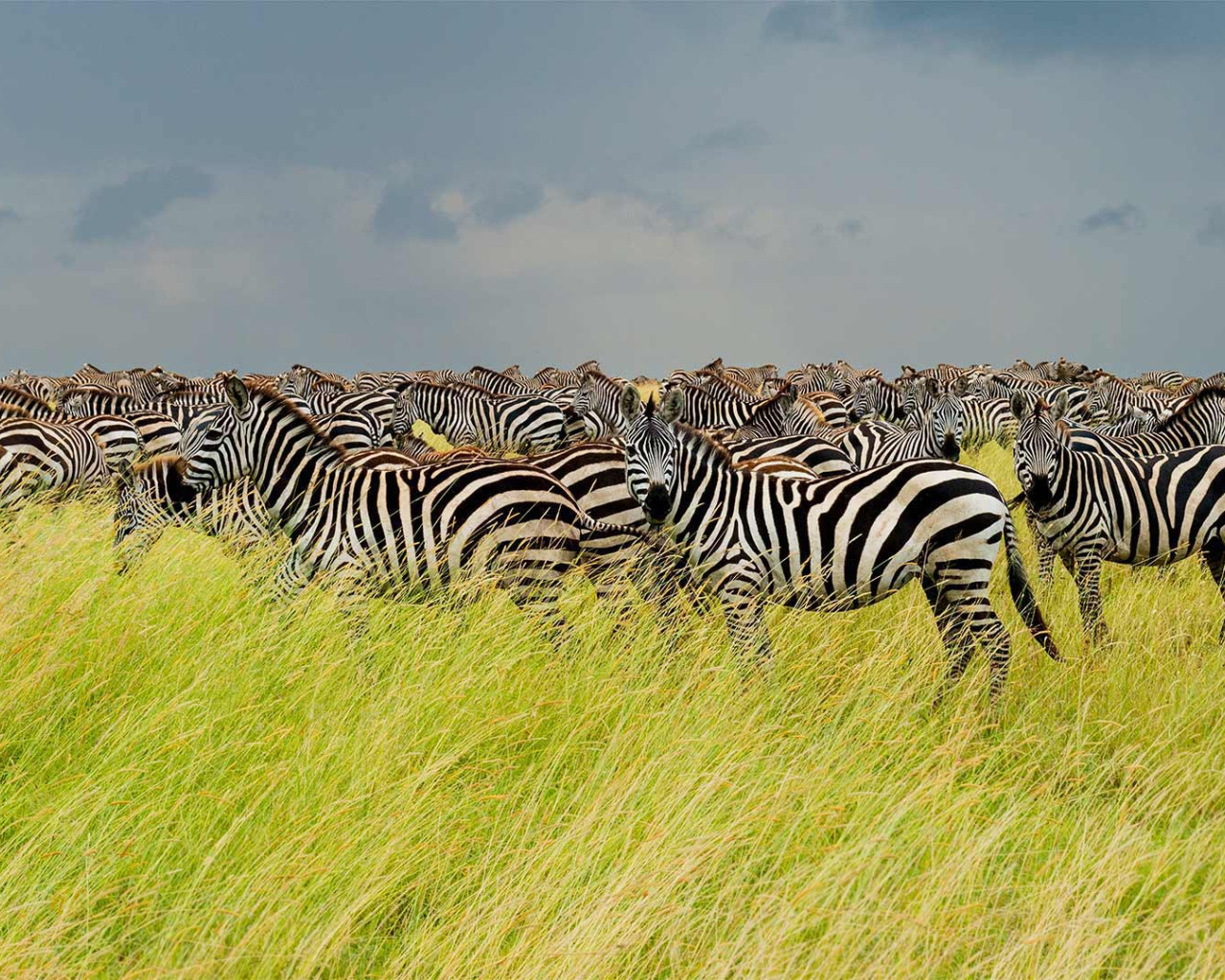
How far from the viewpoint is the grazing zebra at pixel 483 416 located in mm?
20562

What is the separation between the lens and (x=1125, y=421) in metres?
17.8

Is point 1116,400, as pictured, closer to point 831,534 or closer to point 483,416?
point 483,416

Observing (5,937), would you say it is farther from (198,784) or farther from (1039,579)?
(1039,579)

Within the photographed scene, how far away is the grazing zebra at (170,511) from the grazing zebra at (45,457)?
85.7 inches

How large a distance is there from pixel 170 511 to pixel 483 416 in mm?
12640

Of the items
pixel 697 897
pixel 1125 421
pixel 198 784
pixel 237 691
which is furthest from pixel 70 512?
pixel 1125 421

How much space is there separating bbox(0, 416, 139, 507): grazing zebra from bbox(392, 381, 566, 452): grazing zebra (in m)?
7.30

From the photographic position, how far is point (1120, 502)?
8641mm

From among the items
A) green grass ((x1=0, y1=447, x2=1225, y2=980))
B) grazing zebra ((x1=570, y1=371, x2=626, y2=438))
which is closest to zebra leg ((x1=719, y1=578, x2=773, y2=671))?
green grass ((x1=0, y1=447, x2=1225, y2=980))

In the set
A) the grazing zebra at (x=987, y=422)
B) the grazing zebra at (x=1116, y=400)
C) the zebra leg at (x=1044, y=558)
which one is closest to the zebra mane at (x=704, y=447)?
the zebra leg at (x=1044, y=558)

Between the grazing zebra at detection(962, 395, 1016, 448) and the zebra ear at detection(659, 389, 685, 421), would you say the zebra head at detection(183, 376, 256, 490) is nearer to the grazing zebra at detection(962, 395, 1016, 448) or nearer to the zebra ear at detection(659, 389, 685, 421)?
the zebra ear at detection(659, 389, 685, 421)

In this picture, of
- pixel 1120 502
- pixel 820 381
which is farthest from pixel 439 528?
pixel 820 381

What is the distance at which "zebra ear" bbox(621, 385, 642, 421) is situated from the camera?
23.0 feet

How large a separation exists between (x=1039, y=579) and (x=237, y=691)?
7081mm
